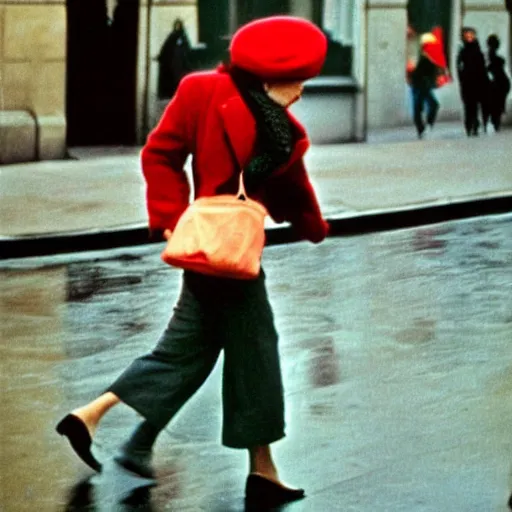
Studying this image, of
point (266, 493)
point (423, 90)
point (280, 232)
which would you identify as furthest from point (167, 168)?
point (423, 90)

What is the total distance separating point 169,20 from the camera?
1947cm

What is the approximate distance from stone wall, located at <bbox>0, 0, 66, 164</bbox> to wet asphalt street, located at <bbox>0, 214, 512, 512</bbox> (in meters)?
6.28

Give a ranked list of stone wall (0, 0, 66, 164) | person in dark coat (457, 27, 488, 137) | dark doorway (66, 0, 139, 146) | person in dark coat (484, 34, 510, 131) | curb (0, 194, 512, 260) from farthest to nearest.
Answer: person in dark coat (484, 34, 510, 131), person in dark coat (457, 27, 488, 137), dark doorway (66, 0, 139, 146), stone wall (0, 0, 66, 164), curb (0, 194, 512, 260)

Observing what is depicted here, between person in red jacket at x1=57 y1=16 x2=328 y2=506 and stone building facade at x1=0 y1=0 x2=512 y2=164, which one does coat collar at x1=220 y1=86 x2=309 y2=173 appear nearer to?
person in red jacket at x1=57 y1=16 x2=328 y2=506

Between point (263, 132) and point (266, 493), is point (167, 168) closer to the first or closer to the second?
point (263, 132)

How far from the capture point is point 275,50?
4.83 meters

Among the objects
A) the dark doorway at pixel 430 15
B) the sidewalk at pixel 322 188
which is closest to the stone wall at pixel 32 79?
the sidewalk at pixel 322 188

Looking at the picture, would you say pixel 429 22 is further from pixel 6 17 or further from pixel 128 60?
pixel 6 17

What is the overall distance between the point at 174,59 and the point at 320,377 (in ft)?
41.8

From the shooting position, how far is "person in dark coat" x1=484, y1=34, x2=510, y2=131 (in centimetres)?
2262

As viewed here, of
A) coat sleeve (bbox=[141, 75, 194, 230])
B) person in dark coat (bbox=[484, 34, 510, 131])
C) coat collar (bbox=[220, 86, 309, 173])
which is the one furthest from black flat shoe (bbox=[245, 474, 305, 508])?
person in dark coat (bbox=[484, 34, 510, 131])

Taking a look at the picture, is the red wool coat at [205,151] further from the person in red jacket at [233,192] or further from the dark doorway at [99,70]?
the dark doorway at [99,70]

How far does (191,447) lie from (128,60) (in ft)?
47.5

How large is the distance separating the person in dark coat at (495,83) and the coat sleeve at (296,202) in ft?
58.3
